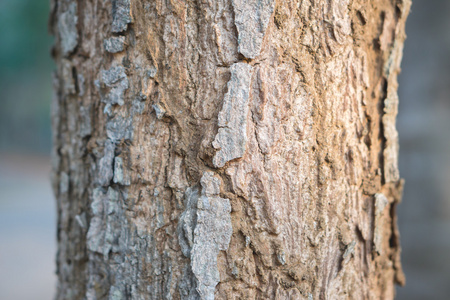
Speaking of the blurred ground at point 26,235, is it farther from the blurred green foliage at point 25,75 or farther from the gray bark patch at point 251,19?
the gray bark patch at point 251,19

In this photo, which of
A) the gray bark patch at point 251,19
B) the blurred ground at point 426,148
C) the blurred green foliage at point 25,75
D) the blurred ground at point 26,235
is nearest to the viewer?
the gray bark patch at point 251,19

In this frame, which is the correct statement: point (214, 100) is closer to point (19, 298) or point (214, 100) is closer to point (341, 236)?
point (341, 236)

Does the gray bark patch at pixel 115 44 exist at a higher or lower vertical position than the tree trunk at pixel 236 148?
higher

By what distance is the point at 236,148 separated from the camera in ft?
1.94

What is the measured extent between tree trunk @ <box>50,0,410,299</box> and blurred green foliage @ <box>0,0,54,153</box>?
5.28 meters

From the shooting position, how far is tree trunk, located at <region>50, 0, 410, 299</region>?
23.7 inches

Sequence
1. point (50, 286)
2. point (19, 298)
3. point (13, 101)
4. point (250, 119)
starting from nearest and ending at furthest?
1. point (250, 119)
2. point (19, 298)
3. point (50, 286)
4. point (13, 101)

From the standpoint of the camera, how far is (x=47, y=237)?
11.0 ft

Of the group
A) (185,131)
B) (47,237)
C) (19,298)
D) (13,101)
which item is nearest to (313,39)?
(185,131)

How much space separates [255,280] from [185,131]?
12.2 inches

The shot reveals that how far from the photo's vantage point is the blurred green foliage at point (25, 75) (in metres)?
5.38

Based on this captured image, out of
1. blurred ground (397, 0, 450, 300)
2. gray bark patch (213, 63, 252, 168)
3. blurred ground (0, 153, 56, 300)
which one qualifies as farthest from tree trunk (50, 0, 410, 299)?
blurred ground (0, 153, 56, 300)

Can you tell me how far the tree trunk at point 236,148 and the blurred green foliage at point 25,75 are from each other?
528cm

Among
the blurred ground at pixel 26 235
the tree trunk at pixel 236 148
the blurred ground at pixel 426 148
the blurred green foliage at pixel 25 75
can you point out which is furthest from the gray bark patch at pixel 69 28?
the blurred green foliage at pixel 25 75
